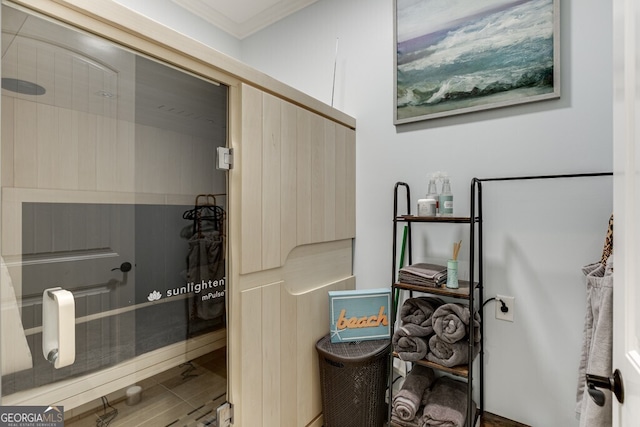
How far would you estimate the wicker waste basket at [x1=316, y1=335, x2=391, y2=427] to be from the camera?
Result: 1.45m

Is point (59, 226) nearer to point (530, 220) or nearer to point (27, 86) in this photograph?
point (27, 86)

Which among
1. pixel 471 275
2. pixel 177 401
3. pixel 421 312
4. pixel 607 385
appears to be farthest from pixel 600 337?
pixel 177 401

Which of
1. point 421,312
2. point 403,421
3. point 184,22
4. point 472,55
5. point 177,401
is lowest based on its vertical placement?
point 403,421

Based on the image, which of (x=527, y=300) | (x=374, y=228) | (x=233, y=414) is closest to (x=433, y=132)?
(x=374, y=228)

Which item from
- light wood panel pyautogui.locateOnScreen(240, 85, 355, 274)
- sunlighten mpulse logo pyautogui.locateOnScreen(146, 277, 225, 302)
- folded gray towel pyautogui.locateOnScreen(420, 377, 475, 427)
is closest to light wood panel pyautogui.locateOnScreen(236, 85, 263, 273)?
light wood panel pyautogui.locateOnScreen(240, 85, 355, 274)

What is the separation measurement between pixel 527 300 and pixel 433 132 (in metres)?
0.92

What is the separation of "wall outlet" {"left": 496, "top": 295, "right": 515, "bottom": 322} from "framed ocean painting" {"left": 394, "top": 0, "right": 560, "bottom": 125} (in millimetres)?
904

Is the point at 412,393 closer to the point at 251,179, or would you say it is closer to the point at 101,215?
the point at 251,179

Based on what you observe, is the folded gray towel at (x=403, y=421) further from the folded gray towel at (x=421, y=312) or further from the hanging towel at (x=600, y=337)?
the hanging towel at (x=600, y=337)

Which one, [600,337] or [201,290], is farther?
[201,290]

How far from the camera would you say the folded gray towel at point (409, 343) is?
1361mm

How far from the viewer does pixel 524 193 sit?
1397 millimetres

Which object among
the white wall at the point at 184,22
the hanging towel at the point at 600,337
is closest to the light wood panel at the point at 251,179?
the hanging towel at the point at 600,337

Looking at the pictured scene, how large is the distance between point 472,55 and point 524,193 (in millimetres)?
716
